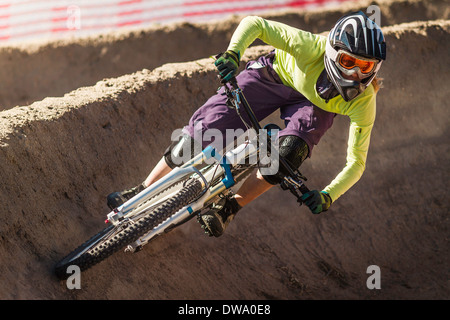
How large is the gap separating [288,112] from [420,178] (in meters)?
3.74

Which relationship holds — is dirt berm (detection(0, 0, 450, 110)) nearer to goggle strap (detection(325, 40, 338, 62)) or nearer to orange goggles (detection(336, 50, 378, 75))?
goggle strap (detection(325, 40, 338, 62))

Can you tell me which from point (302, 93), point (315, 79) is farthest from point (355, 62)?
point (302, 93)

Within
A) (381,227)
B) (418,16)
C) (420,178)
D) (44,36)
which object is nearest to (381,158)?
(420,178)

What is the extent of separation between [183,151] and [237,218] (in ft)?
6.32

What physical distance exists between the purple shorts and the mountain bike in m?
0.27

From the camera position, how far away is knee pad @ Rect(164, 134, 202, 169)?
514 centimetres

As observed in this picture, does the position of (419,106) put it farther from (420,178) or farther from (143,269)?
(143,269)

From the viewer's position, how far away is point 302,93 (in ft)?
16.5

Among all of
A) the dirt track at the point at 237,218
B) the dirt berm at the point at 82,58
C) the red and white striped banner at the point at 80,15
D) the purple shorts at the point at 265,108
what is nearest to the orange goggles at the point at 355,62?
the purple shorts at the point at 265,108

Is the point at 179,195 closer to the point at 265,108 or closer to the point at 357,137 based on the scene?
the point at 265,108

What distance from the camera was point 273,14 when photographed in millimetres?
11812

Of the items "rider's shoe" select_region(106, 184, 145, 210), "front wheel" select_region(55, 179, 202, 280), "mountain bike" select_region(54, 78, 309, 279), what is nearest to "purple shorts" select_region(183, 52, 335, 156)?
"mountain bike" select_region(54, 78, 309, 279)

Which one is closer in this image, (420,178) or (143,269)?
(143,269)

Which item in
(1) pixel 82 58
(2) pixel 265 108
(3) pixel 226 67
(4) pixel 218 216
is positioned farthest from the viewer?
(1) pixel 82 58
